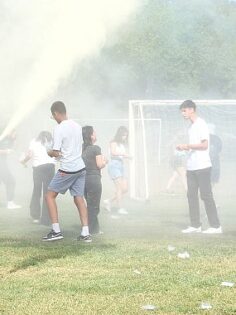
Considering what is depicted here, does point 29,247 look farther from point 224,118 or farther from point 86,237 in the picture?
point 224,118

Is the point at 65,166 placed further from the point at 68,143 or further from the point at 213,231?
the point at 213,231

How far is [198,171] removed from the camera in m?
10.3

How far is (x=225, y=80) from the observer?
24031mm

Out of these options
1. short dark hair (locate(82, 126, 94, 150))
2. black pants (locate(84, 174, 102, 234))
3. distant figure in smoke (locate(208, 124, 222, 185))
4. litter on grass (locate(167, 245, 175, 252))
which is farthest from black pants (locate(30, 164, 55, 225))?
litter on grass (locate(167, 245, 175, 252))

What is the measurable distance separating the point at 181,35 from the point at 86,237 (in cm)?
1011

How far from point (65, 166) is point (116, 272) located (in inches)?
110

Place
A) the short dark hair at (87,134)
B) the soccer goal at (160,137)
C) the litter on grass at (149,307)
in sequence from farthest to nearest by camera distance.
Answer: the soccer goal at (160,137)
the short dark hair at (87,134)
the litter on grass at (149,307)

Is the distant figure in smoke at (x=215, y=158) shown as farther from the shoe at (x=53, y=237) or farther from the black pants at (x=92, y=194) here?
the shoe at (x=53, y=237)

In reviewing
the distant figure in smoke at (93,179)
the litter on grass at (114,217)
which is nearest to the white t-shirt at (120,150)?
the litter on grass at (114,217)

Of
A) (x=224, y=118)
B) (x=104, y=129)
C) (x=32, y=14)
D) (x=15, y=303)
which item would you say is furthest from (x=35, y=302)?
(x=104, y=129)

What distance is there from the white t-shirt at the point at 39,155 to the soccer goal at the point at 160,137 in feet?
17.9

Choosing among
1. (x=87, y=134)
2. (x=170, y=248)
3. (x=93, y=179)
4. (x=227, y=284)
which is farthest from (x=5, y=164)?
(x=227, y=284)

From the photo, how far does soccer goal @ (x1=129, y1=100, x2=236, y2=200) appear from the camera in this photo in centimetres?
1858

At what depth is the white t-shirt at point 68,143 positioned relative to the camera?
30.5 ft
